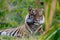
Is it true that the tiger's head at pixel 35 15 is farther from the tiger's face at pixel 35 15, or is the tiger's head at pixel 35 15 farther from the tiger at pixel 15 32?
the tiger at pixel 15 32

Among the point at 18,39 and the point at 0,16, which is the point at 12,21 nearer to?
the point at 0,16

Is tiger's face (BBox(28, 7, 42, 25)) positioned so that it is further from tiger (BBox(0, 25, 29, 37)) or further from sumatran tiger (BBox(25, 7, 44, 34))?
tiger (BBox(0, 25, 29, 37))

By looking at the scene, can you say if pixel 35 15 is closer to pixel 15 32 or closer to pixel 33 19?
pixel 33 19

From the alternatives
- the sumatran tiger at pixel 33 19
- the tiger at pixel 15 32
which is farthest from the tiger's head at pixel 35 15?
the tiger at pixel 15 32

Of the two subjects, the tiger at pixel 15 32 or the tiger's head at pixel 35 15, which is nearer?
the tiger at pixel 15 32

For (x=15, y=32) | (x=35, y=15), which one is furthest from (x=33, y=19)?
(x=15, y=32)

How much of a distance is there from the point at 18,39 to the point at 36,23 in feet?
1.39

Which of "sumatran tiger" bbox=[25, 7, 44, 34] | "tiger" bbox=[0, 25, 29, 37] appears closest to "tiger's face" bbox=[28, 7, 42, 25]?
"sumatran tiger" bbox=[25, 7, 44, 34]

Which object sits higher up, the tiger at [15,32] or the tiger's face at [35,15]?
the tiger's face at [35,15]

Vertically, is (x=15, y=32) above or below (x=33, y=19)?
below

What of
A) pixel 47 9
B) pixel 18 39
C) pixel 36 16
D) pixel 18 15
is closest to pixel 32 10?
A: pixel 36 16

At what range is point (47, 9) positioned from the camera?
2.68ft

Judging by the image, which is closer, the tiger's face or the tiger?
the tiger

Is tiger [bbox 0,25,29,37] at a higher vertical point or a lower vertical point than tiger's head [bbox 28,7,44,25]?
lower
